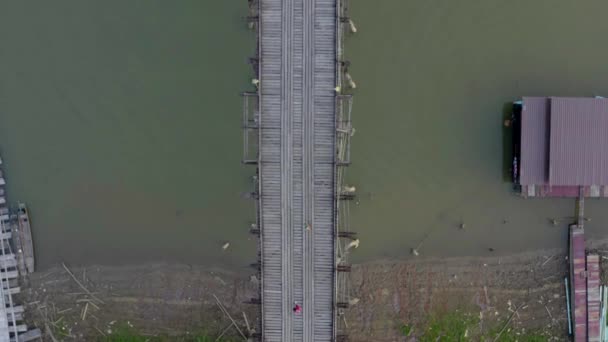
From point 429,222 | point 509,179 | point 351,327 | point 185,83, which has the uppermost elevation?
point 185,83

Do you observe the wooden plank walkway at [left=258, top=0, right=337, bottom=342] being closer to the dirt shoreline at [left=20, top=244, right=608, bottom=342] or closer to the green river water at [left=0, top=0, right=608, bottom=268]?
the green river water at [left=0, top=0, right=608, bottom=268]

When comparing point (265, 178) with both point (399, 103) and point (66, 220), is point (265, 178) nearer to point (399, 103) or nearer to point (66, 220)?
point (399, 103)

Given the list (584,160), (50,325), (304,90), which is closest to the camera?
(304,90)

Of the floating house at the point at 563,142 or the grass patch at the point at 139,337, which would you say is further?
the grass patch at the point at 139,337

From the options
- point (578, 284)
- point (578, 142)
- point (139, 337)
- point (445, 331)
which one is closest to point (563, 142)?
point (578, 142)

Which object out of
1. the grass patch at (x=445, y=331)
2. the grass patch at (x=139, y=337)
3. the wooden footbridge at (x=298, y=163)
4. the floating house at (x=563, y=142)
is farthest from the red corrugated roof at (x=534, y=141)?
the grass patch at (x=139, y=337)

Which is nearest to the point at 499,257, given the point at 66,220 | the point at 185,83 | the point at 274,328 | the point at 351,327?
the point at 351,327

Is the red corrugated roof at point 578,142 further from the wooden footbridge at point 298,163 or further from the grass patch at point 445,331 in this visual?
the wooden footbridge at point 298,163

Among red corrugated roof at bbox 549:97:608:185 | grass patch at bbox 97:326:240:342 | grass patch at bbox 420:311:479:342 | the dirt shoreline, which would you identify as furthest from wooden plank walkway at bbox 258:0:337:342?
red corrugated roof at bbox 549:97:608:185
